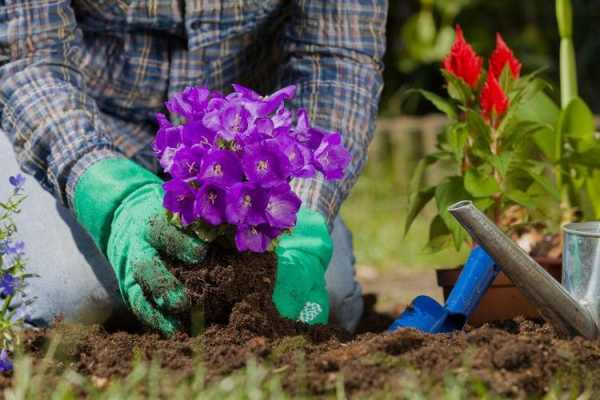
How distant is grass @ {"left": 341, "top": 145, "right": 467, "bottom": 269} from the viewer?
13.5 feet

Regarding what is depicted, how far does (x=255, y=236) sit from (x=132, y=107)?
1006 millimetres

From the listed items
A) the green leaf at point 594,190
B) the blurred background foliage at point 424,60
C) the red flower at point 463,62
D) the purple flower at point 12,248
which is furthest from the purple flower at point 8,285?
the blurred background foliage at point 424,60

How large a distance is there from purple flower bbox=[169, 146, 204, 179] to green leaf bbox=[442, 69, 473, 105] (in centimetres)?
97

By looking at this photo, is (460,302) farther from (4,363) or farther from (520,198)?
(4,363)

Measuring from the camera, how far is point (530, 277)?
184 cm

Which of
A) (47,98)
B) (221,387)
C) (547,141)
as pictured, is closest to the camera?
(221,387)

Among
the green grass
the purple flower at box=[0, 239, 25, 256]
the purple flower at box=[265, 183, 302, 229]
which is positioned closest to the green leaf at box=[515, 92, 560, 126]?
the green grass

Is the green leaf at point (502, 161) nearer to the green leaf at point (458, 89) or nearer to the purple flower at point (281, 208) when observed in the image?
the green leaf at point (458, 89)

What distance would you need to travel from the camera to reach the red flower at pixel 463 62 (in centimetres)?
255

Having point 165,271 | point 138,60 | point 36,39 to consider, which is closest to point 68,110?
point 36,39

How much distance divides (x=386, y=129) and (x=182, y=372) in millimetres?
3760

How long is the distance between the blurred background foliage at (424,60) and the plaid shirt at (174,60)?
6.56 feet

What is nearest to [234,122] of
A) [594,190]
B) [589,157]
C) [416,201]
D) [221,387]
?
[221,387]

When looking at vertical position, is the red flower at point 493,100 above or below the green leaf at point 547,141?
above
